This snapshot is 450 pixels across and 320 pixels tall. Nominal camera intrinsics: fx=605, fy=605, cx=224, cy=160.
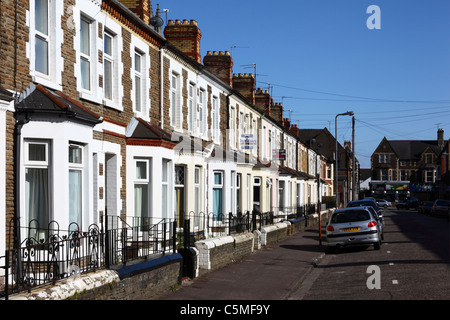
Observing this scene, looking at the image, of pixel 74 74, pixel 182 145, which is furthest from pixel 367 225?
pixel 74 74

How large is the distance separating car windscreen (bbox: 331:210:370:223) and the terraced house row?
4.35 metres

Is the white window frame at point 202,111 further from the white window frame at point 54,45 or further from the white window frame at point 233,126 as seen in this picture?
the white window frame at point 54,45

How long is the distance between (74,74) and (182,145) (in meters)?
6.73

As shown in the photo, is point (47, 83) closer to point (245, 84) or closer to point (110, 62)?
point (110, 62)

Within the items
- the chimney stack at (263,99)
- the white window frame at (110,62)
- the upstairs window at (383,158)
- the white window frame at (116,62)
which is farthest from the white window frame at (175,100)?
the upstairs window at (383,158)

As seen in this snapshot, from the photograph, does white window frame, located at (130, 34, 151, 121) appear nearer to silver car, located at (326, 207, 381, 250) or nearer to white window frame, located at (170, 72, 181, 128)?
white window frame, located at (170, 72, 181, 128)

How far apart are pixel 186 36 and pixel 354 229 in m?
9.42

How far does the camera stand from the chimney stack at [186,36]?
22.7m

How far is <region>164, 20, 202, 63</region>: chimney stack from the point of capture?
74.4 feet

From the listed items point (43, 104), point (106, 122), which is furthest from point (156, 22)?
point (43, 104)

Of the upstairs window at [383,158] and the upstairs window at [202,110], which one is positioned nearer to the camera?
the upstairs window at [202,110]

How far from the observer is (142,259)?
39.6ft

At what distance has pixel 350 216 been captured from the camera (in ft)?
71.3
